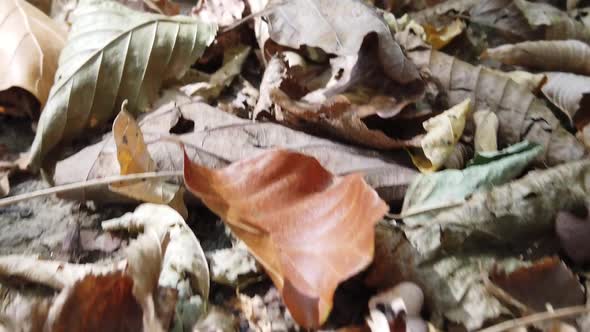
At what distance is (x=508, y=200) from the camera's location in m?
0.83

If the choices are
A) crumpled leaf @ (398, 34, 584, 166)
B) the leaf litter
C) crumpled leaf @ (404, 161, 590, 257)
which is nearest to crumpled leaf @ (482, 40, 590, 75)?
the leaf litter

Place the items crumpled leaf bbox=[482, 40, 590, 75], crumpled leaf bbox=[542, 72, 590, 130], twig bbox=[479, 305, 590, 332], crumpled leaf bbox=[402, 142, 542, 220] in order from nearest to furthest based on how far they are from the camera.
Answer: twig bbox=[479, 305, 590, 332]
crumpled leaf bbox=[402, 142, 542, 220]
crumpled leaf bbox=[542, 72, 590, 130]
crumpled leaf bbox=[482, 40, 590, 75]

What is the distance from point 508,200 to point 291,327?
346 millimetres

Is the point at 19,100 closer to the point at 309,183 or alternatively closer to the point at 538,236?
the point at 309,183

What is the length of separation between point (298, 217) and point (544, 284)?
33cm

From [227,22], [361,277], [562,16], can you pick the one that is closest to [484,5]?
[562,16]

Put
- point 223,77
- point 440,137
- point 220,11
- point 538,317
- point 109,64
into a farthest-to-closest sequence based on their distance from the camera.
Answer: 1. point 220,11
2. point 223,77
3. point 109,64
4. point 440,137
5. point 538,317

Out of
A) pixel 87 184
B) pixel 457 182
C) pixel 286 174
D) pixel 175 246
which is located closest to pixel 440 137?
pixel 457 182

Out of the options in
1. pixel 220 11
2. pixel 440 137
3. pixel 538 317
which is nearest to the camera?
pixel 538 317

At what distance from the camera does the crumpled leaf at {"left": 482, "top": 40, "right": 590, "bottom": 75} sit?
47.8 inches

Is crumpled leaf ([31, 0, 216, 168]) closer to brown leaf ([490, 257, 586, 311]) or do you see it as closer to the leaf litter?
the leaf litter

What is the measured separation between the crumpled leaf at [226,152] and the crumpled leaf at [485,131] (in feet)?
0.42

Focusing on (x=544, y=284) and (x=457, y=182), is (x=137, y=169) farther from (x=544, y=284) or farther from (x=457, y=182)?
(x=544, y=284)

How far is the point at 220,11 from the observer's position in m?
1.31
